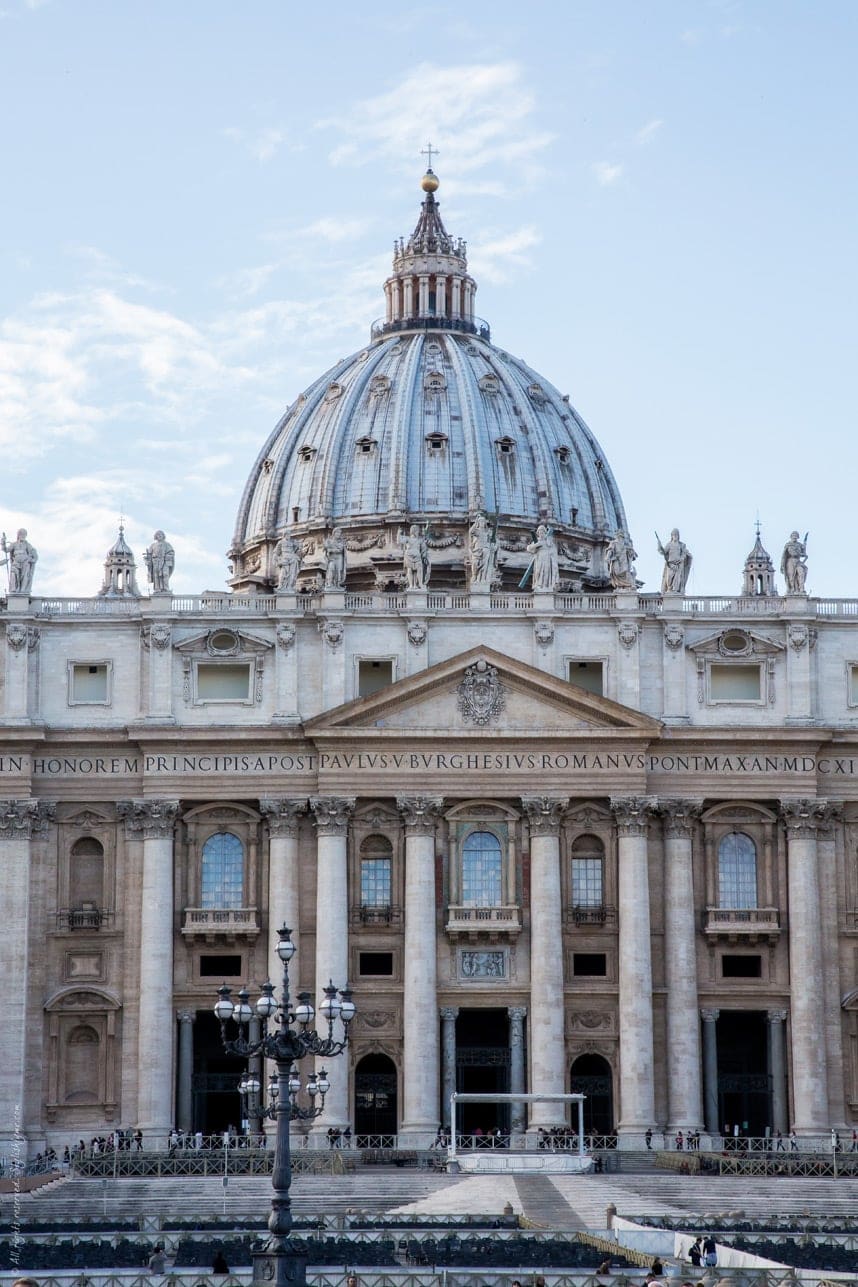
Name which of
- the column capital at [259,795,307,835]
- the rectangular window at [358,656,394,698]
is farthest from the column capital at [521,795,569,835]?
the column capital at [259,795,307,835]

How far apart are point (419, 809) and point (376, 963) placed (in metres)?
5.20

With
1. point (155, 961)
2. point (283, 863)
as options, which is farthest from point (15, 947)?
point (283, 863)

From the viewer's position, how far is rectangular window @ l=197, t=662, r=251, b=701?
3322 inches

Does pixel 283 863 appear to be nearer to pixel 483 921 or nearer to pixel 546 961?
pixel 483 921

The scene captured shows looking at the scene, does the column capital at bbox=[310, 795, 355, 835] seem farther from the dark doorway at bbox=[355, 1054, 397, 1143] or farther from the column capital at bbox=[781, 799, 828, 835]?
the column capital at bbox=[781, 799, 828, 835]

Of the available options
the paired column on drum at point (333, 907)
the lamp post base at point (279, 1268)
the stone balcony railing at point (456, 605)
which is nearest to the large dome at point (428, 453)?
the stone balcony railing at point (456, 605)

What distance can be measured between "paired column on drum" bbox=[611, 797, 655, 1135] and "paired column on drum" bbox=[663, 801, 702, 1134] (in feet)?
2.62

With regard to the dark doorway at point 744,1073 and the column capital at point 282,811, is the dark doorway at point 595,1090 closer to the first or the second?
the dark doorway at point 744,1073

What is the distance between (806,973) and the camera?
8262 centimetres

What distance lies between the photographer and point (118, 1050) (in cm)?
8262

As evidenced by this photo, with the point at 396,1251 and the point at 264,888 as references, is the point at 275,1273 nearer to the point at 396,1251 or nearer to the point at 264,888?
the point at 396,1251

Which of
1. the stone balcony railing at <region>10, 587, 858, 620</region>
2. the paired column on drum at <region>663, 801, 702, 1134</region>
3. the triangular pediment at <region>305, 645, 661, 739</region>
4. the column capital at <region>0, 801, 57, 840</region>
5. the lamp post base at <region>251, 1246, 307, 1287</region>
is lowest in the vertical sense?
the lamp post base at <region>251, 1246, 307, 1287</region>

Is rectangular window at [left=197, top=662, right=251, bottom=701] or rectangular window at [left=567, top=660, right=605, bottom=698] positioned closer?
rectangular window at [left=197, top=662, right=251, bottom=701]

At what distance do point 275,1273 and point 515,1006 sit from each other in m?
40.6
